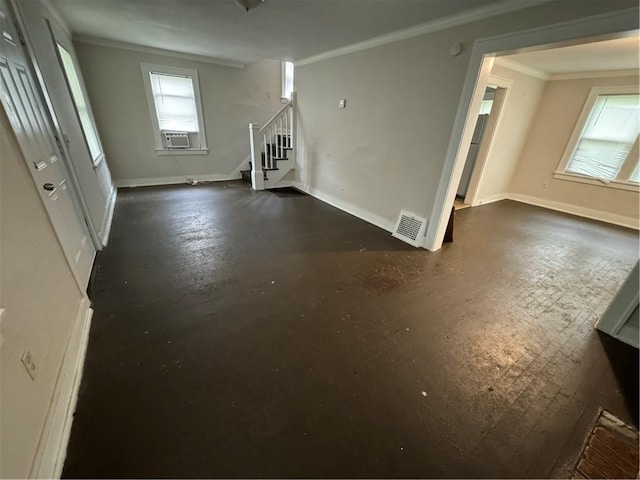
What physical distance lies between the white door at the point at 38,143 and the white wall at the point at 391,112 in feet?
10.8

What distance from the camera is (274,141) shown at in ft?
17.8

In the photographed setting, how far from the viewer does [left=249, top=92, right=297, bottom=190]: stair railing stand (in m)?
5.09

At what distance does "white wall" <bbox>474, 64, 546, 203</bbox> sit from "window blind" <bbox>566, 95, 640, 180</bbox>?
0.91 m

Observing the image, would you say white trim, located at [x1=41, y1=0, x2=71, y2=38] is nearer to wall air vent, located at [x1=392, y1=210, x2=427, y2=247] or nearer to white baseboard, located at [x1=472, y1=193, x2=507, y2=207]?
wall air vent, located at [x1=392, y1=210, x2=427, y2=247]

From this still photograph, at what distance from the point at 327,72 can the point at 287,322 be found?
4001 mm

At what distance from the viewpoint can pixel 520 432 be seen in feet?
4.37

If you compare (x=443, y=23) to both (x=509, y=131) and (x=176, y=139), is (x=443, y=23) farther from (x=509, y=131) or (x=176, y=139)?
(x=176, y=139)

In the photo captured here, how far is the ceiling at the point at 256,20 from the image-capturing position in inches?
95.0

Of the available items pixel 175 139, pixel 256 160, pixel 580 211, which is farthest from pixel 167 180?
pixel 580 211

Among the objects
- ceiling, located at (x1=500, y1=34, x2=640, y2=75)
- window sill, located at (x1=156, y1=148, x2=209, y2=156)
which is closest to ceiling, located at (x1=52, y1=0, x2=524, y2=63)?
window sill, located at (x1=156, y1=148, x2=209, y2=156)

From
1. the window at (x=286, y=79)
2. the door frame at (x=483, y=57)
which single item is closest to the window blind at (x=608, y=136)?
the door frame at (x=483, y=57)

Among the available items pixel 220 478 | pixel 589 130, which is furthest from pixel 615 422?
pixel 589 130

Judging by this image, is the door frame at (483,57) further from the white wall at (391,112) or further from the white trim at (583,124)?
the white trim at (583,124)

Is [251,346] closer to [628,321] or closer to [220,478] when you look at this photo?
[220,478]
